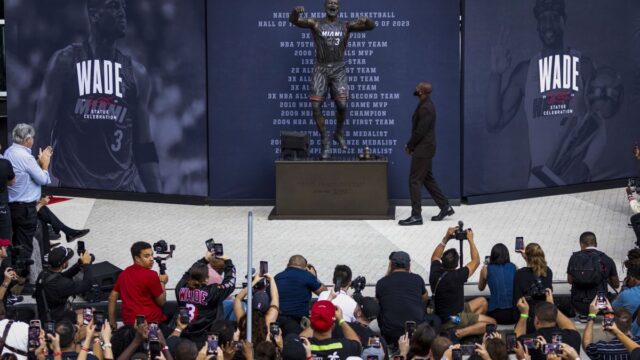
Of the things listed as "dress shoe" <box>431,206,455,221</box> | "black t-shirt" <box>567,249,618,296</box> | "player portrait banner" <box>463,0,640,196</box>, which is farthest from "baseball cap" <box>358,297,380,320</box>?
"player portrait banner" <box>463,0,640,196</box>

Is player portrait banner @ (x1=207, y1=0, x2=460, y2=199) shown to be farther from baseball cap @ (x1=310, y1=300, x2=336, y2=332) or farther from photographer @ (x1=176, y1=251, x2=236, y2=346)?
baseball cap @ (x1=310, y1=300, x2=336, y2=332)

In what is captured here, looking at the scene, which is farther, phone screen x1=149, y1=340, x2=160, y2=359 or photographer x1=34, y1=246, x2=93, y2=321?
photographer x1=34, y1=246, x2=93, y2=321

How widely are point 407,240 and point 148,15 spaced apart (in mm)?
5672

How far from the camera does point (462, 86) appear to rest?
2020cm

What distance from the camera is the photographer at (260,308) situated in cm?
1159

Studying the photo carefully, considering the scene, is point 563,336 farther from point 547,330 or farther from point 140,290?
point 140,290

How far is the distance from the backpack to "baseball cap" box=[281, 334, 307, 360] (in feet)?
12.8

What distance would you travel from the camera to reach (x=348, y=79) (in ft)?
66.2

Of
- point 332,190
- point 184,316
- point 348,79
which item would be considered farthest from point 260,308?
point 348,79

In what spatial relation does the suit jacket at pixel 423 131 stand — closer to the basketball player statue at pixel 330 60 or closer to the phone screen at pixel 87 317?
the basketball player statue at pixel 330 60

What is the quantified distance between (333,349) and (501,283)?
334 centimetres

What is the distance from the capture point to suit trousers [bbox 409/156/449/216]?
61.8ft

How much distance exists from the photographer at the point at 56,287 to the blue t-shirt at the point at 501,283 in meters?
4.10

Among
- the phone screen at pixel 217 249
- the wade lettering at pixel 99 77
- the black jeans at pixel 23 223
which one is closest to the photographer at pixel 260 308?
the phone screen at pixel 217 249
